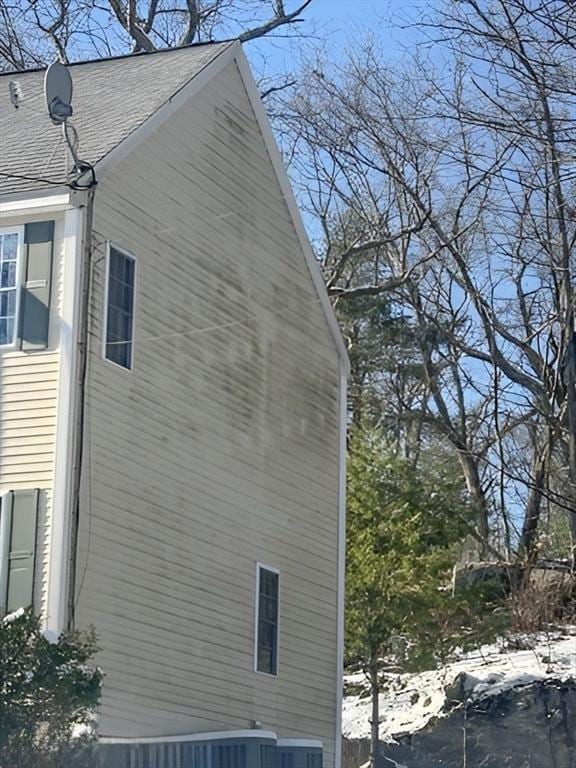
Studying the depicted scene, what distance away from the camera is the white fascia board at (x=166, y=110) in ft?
48.0

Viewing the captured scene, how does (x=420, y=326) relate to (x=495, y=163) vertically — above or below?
above

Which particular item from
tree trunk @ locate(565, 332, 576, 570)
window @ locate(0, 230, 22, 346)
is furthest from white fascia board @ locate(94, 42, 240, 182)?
tree trunk @ locate(565, 332, 576, 570)

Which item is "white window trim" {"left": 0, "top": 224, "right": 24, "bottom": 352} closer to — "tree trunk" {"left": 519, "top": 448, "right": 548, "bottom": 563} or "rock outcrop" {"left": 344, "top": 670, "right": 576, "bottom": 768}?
"rock outcrop" {"left": 344, "top": 670, "right": 576, "bottom": 768}

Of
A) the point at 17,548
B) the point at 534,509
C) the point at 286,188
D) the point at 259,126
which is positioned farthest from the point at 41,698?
the point at 534,509

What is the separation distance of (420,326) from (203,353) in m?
15.5

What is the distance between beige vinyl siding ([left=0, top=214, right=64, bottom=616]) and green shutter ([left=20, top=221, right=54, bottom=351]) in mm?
69

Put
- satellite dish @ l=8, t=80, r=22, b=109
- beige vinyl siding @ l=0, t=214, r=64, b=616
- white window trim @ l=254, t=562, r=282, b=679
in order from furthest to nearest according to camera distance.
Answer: satellite dish @ l=8, t=80, r=22, b=109
white window trim @ l=254, t=562, r=282, b=679
beige vinyl siding @ l=0, t=214, r=64, b=616

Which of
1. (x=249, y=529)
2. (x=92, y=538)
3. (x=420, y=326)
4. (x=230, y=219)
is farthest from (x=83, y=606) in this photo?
(x=420, y=326)

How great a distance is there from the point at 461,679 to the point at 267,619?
7986 millimetres

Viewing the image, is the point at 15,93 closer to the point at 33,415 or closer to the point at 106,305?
the point at 106,305

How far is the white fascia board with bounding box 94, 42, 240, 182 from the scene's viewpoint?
14.6m

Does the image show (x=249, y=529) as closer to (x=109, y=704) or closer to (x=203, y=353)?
(x=203, y=353)

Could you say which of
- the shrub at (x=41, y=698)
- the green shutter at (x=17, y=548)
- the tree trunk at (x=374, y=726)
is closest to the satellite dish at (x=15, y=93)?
the green shutter at (x=17, y=548)

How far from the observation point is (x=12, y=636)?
12.0 meters
